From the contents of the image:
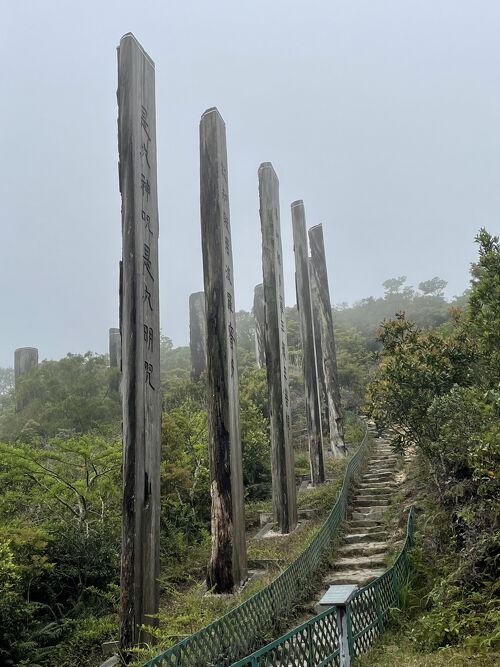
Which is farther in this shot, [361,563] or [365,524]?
[365,524]

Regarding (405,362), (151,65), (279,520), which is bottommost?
(279,520)

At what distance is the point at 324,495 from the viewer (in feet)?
35.7

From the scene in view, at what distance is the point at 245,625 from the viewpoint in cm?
451

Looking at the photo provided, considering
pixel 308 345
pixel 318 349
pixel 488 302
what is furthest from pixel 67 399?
pixel 488 302

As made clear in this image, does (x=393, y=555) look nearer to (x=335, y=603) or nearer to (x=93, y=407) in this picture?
(x=335, y=603)

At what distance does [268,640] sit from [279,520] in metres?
4.09

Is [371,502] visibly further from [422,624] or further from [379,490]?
[422,624]

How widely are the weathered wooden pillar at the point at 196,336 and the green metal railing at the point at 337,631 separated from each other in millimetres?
13302

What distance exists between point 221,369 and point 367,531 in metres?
4.03

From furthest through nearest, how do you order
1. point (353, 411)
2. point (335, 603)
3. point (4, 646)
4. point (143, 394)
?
point (353, 411) < point (4, 646) < point (143, 394) < point (335, 603)

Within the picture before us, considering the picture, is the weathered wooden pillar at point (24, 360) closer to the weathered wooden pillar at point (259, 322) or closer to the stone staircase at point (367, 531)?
the weathered wooden pillar at point (259, 322)

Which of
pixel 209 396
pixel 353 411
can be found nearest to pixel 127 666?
pixel 209 396

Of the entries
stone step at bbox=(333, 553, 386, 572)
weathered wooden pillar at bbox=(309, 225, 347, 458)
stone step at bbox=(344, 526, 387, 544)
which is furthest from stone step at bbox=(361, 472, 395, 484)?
stone step at bbox=(333, 553, 386, 572)

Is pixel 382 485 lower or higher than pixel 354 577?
higher
